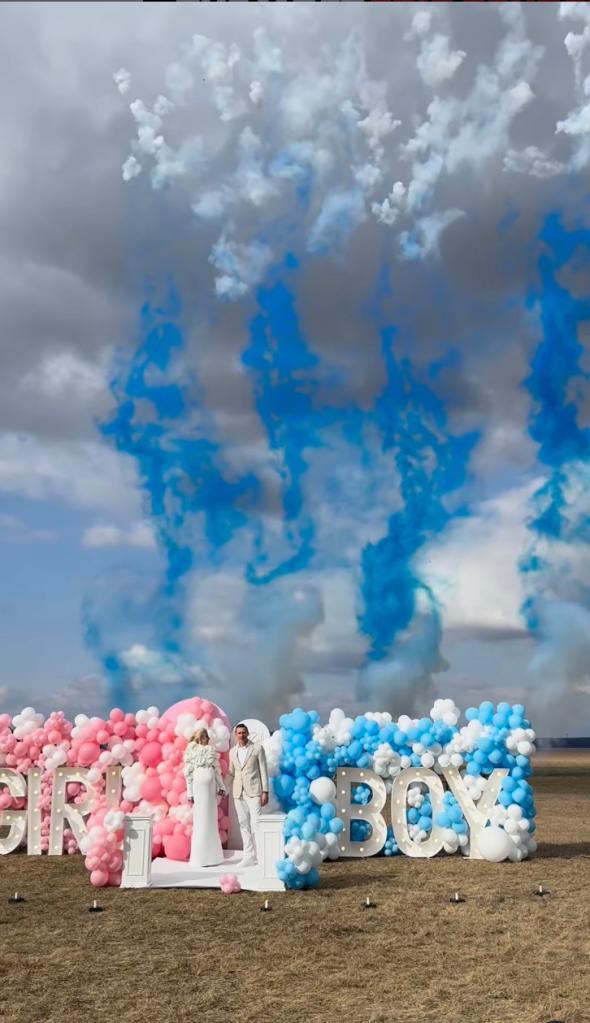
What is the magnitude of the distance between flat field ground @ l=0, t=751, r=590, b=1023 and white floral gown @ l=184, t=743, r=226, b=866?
136 centimetres

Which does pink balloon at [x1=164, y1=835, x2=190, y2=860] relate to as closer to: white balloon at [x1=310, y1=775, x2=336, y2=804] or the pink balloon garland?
the pink balloon garland

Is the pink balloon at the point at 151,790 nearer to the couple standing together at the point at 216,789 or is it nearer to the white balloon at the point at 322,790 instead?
the couple standing together at the point at 216,789

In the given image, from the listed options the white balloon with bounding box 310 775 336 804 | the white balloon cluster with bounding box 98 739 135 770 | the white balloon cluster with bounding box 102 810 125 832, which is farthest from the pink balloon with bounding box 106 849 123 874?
the white balloon with bounding box 310 775 336 804

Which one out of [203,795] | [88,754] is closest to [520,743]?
[203,795]

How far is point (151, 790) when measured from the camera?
1290cm

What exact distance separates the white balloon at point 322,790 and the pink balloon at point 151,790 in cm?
206

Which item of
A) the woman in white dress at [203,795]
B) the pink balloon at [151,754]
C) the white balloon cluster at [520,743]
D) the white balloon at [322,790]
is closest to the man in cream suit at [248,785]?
the woman in white dress at [203,795]

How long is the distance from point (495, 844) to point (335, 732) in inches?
104

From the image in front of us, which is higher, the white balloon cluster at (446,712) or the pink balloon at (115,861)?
the white balloon cluster at (446,712)

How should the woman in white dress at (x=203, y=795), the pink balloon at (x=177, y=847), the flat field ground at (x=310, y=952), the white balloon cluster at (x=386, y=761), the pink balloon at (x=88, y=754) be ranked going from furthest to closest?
the pink balloon at (x=88, y=754)
the white balloon cluster at (x=386, y=761)
the pink balloon at (x=177, y=847)
the woman in white dress at (x=203, y=795)
the flat field ground at (x=310, y=952)

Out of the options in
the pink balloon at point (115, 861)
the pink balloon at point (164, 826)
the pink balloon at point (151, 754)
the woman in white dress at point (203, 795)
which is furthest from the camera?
the pink balloon at point (151, 754)

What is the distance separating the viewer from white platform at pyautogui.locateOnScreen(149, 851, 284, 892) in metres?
10.7

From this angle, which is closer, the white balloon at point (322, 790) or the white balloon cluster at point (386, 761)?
the white balloon at point (322, 790)

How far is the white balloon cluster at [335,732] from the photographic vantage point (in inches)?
527
